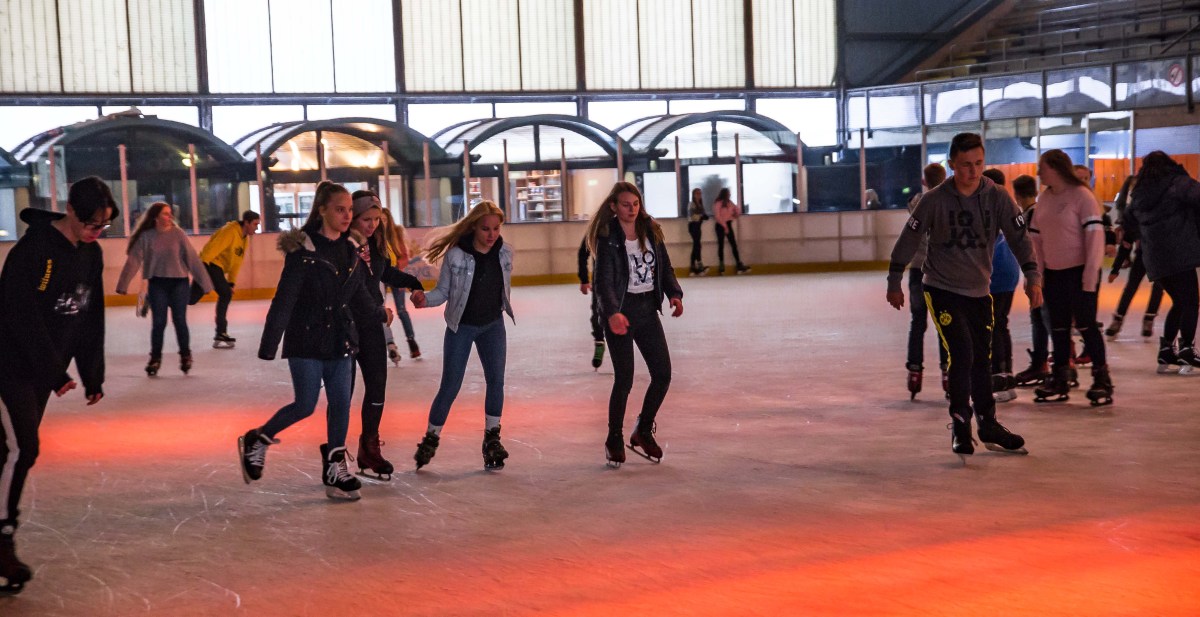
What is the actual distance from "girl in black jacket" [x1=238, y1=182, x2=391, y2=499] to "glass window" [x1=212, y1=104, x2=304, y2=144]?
1002 inches

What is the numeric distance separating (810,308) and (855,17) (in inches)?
755

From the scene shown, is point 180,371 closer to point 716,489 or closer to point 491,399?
point 491,399

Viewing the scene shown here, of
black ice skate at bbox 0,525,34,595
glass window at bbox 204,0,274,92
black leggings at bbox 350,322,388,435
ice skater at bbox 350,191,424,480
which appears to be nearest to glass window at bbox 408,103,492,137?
glass window at bbox 204,0,274,92

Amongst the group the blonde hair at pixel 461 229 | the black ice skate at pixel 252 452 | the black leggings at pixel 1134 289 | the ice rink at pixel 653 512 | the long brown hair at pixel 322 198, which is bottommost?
the ice rink at pixel 653 512

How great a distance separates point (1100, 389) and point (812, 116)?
1045 inches

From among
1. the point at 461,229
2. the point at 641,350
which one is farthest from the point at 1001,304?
the point at 461,229

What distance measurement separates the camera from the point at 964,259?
5.84 meters

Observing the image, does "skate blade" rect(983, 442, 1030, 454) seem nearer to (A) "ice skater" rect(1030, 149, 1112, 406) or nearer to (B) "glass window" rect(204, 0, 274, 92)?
(A) "ice skater" rect(1030, 149, 1112, 406)

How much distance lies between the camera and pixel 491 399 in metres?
6.25

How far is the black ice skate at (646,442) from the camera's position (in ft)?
20.2

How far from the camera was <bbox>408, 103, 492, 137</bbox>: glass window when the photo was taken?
3092cm

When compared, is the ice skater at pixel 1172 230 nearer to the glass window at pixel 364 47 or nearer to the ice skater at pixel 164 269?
the ice skater at pixel 164 269

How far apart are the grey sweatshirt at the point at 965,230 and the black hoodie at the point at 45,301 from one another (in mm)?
3410

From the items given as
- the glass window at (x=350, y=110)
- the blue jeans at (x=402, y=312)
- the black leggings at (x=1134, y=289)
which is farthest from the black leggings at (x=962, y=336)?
the glass window at (x=350, y=110)
